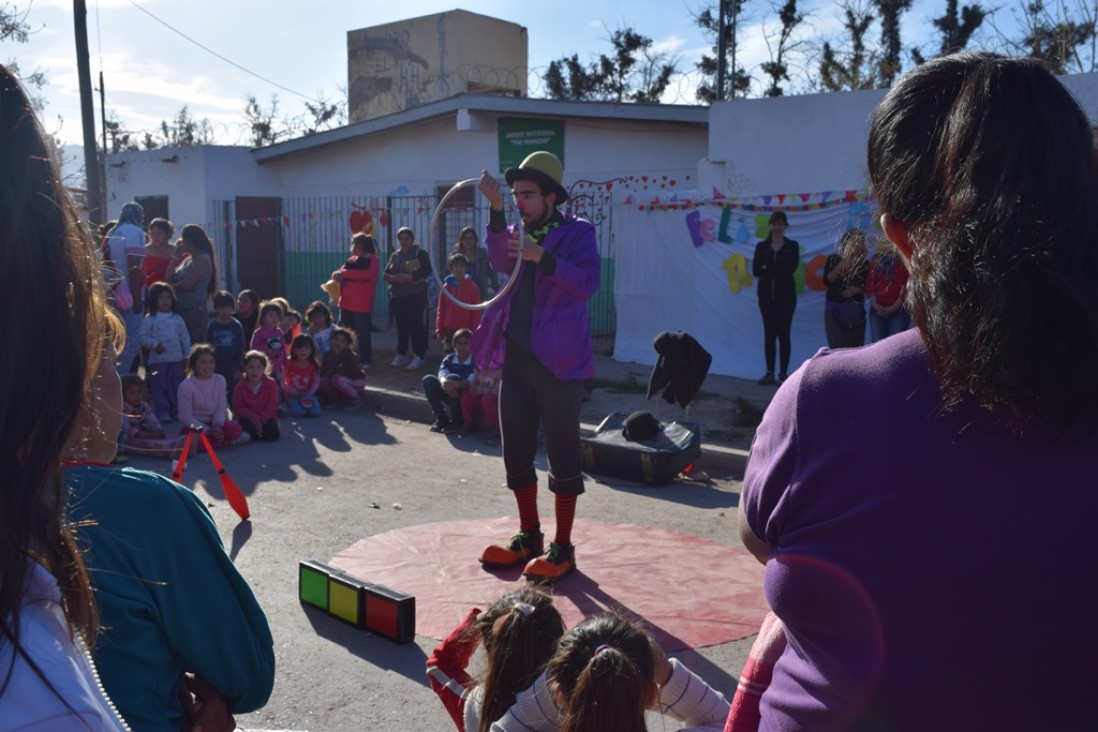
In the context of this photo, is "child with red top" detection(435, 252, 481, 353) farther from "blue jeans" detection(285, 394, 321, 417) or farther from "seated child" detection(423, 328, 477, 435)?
"blue jeans" detection(285, 394, 321, 417)

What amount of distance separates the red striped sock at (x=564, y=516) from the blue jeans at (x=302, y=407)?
5.91 meters

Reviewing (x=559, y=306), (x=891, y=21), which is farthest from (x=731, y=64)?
(x=559, y=306)

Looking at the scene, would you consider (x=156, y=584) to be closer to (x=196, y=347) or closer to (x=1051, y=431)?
(x=1051, y=431)

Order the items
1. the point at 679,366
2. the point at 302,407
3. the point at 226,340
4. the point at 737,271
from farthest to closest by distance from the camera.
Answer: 1. the point at 737,271
2. the point at 302,407
3. the point at 226,340
4. the point at 679,366

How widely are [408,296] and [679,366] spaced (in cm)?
609

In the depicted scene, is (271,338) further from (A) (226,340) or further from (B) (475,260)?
(B) (475,260)

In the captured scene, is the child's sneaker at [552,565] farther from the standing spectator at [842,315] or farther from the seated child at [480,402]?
the standing spectator at [842,315]

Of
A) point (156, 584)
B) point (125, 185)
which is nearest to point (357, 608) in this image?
point (156, 584)

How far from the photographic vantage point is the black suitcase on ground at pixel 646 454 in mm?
7711

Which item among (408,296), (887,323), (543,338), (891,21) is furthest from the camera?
(891,21)

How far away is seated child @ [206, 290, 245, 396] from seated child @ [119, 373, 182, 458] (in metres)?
1.12

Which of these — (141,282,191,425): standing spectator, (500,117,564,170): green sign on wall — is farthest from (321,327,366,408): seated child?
(500,117,564,170): green sign on wall

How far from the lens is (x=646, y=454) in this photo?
769 centimetres

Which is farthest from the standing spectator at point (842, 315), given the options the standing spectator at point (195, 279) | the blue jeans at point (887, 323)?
the standing spectator at point (195, 279)
